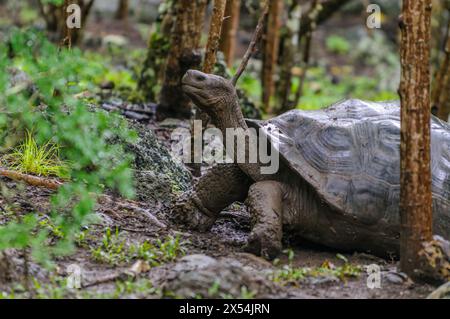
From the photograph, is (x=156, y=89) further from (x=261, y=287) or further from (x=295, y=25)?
(x=261, y=287)

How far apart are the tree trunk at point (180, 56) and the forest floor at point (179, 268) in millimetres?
2720

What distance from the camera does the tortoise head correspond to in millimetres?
5504

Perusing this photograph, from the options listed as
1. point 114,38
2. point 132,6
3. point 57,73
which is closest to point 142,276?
point 57,73

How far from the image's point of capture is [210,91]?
18.2 feet

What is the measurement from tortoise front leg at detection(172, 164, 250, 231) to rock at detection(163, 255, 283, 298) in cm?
134

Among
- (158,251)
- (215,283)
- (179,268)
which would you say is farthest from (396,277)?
(158,251)

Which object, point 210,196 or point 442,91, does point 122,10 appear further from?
point 210,196

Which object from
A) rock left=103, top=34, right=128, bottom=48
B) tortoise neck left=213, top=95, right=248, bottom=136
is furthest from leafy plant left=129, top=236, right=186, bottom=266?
rock left=103, top=34, right=128, bottom=48

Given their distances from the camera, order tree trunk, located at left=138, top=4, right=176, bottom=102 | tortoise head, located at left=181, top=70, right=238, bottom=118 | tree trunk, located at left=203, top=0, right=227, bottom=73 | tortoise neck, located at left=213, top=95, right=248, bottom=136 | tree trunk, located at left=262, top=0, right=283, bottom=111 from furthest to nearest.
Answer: tree trunk, located at left=262, top=0, right=283, bottom=111
tree trunk, located at left=138, top=4, right=176, bottom=102
tree trunk, located at left=203, top=0, right=227, bottom=73
tortoise neck, located at left=213, top=95, right=248, bottom=136
tortoise head, located at left=181, top=70, right=238, bottom=118

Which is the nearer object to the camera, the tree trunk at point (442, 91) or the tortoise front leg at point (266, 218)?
the tortoise front leg at point (266, 218)

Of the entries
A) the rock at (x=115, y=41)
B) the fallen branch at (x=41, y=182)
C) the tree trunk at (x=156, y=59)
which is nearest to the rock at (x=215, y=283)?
the fallen branch at (x=41, y=182)

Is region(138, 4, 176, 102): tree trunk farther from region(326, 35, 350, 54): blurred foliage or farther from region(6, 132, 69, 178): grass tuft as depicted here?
region(326, 35, 350, 54): blurred foliage

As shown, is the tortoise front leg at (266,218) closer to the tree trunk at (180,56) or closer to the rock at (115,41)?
the tree trunk at (180,56)

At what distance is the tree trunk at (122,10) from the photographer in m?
18.0
